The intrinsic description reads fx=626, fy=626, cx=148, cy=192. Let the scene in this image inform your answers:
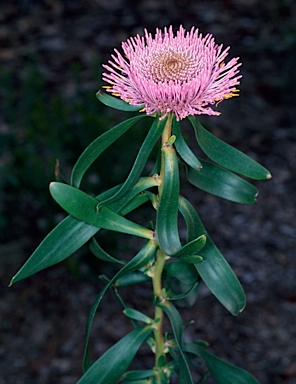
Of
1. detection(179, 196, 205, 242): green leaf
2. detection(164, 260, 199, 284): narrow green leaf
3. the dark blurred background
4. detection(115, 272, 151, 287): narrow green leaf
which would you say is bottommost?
the dark blurred background

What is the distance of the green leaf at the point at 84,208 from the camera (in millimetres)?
1280

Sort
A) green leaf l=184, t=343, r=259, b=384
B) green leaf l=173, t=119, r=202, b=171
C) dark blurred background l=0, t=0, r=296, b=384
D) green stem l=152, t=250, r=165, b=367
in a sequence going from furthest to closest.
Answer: dark blurred background l=0, t=0, r=296, b=384
green leaf l=184, t=343, r=259, b=384
green stem l=152, t=250, r=165, b=367
green leaf l=173, t=119, r=202, b=171

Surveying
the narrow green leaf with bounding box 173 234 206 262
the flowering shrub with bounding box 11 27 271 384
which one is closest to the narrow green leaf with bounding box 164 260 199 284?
the flowering shrub with bounding box 11 27 271 384

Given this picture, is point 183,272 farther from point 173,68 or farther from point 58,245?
point 173,68

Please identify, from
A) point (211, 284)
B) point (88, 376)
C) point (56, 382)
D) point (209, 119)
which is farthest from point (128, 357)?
point (209, 119)

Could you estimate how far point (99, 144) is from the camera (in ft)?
4.22

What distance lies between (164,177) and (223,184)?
0.18 meters

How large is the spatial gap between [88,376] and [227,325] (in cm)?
114

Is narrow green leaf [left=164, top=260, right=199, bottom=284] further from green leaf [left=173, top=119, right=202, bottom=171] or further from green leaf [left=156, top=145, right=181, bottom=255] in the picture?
green leaf [left=173, top=119, right=202, bottom=171]

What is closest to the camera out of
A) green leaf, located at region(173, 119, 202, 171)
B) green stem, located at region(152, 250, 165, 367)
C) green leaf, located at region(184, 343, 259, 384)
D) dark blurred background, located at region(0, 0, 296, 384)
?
green leaf, located at region(173, 119, 202, 171)

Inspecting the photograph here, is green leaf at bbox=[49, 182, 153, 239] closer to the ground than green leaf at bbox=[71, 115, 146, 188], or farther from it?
closer to the ground

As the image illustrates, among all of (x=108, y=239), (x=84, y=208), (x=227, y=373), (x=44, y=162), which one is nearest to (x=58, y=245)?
(x=84, y=208)

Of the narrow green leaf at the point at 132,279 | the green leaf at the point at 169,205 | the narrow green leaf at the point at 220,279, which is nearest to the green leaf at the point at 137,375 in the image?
the narrow green leaf at the point at 132,279

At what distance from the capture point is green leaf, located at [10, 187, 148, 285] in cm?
132
